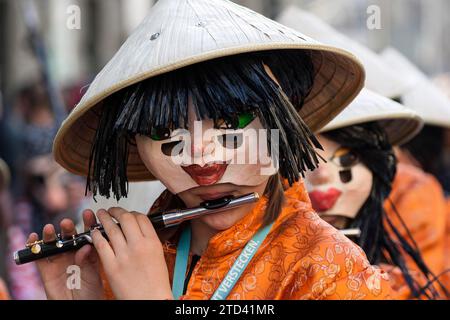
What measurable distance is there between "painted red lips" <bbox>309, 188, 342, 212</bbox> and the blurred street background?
584 millimetres

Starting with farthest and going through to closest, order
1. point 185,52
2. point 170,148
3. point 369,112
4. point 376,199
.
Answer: point 376,199, point 369,112, point 170,148, point 185,52

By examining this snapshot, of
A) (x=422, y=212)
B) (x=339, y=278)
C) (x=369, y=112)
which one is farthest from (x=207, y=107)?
(x=422, y=212)

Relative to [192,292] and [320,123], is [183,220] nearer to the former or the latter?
[192,292]

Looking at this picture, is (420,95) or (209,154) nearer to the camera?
(209,154)

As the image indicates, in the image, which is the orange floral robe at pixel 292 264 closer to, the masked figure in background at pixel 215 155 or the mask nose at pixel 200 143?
the masked figure in background at pixel 215 155

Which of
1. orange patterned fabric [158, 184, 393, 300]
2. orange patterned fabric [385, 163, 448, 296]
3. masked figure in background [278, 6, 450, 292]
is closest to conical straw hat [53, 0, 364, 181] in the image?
orange patterned fabric [158, 184, 393, 300]

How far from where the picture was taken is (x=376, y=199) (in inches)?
167

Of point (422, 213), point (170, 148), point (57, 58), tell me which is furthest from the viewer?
point (57, 58)

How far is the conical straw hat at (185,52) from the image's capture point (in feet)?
8.93

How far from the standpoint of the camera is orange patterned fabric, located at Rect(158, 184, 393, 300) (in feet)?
8.95

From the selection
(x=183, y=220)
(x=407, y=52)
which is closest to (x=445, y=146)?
(x=183, y=220)

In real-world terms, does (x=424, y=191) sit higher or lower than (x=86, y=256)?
lower

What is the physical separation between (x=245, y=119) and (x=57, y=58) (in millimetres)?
15981

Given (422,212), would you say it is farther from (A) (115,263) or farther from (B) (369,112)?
(A) (115,263)
